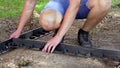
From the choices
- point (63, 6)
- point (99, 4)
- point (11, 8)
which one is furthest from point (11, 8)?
point (99, 4)

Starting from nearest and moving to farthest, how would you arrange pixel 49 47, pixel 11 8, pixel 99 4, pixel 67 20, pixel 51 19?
1. pixel 49 47
2. pixel 67 20
3. pixel 51 19
4. pixel 99 4
5. pixel 11 8

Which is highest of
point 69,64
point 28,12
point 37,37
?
point 28,12

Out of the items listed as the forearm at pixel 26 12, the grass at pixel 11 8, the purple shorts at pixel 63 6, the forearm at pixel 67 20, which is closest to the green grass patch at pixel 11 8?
the grass at pixel 11 8

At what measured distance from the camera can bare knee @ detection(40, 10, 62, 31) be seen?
3.57 metres

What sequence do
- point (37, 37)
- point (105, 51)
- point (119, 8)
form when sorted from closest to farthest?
1. point (105, 51)
2. point (37, 37)
3. point (119, 8)

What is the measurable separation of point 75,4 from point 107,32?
1.71m

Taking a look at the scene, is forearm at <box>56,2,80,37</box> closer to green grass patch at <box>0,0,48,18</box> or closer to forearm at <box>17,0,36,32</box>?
forearm at <box>17,0,36,32</box>

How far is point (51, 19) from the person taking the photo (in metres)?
3.57

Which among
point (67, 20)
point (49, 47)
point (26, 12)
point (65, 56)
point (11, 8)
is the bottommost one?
point (65, 56)

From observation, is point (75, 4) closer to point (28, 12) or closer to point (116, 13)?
point (28, 12)

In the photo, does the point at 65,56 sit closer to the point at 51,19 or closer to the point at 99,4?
the point at 51,19

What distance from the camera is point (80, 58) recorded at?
3711 mm

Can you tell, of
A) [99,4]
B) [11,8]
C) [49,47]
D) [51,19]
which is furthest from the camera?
[11,8]

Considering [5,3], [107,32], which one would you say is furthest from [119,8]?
[5,3]
